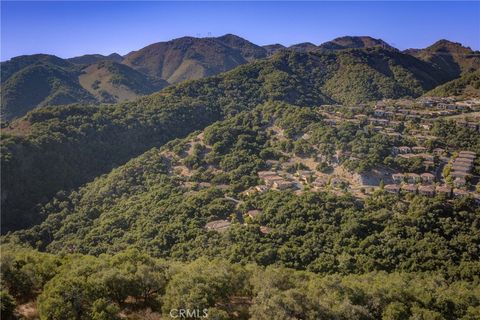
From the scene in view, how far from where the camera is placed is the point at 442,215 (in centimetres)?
4031

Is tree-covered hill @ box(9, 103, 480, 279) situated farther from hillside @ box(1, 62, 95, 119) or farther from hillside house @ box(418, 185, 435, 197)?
hillside @ box(1, 62, 95, 119)

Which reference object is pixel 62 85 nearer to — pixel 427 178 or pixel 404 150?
pixel 404 150

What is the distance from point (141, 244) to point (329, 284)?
23888 mm

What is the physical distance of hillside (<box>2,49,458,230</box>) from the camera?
59.4m

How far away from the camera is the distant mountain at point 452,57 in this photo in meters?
157

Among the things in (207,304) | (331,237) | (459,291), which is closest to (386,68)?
(331,237)

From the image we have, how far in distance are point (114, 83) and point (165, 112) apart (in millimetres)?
100514

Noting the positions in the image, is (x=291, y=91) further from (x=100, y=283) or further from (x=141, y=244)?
(x=100, y=283)

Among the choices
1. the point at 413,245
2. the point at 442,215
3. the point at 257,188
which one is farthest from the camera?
the point at 257,188

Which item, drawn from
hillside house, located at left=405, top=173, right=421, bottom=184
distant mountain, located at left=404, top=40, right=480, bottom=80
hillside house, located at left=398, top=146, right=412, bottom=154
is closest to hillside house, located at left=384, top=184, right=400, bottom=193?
hillside house, located at left=405, top=173, right=421, bottom=184

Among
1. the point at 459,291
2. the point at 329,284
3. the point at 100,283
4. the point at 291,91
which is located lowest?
the point at 459,291

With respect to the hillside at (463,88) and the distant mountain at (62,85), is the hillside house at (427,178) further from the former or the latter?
the distant mountain at (62,85)

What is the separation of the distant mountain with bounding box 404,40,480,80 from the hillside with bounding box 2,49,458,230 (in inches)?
965

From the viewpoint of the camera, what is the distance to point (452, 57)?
6752 inches
